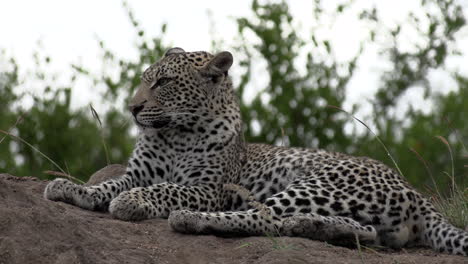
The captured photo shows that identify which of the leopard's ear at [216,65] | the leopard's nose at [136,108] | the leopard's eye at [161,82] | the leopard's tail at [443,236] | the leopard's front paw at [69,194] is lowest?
the leopard's tail at [443,236]

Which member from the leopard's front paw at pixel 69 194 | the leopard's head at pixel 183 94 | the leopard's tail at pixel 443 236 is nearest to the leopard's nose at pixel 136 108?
the leopard's head at pixel 183 94

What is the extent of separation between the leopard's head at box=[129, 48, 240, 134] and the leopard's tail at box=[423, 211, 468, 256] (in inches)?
95.4

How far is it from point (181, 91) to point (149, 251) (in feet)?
8.91

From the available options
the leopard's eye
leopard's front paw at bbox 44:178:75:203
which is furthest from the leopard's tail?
leopard's front paw at bbox 44:178:75:203

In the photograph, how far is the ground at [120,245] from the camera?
17.7 feet

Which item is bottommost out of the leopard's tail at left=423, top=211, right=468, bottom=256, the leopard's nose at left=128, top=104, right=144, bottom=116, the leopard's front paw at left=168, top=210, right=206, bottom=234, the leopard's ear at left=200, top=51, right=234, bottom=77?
the leopard's tail at left=423, top=211, right=468, bottom=256

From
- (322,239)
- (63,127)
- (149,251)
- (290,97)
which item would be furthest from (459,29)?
(149,251)

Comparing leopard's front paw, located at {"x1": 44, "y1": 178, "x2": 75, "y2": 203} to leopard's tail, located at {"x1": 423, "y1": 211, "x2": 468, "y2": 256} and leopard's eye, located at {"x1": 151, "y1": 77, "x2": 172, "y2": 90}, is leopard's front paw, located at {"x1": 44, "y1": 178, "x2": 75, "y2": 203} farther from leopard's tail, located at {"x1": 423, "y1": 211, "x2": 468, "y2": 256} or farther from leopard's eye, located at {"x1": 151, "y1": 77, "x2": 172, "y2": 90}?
leopard's tail, located at {"x1": 423, "y1": 211, "x2": 468, "y2": 256}

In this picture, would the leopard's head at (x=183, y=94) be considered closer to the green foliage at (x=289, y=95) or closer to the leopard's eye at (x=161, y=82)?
the leopard's eye at (x=161, y=82)

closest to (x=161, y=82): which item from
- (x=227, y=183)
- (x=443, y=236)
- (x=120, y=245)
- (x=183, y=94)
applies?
(x=183, y=94)

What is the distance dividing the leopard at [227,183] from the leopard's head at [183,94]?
1 cm

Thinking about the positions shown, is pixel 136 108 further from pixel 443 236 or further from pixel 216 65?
pixel 443 236

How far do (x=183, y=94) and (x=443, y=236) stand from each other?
2.95 metres

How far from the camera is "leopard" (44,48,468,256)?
6715 mm
